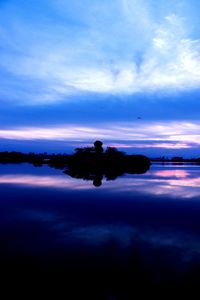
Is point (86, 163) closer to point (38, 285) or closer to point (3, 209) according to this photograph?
point (3, 209)

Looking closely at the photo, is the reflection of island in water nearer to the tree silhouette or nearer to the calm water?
the tree silhouette

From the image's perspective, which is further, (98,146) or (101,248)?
(98,146)

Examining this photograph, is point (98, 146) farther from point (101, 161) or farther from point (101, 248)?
point (101, 248)

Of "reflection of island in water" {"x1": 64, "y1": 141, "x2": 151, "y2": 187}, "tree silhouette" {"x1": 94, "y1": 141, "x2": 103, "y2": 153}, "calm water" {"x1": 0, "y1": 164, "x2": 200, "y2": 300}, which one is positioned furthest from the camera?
"tree silhouette" {"x1": 94, "y1": 141, "x2": 103, "y2": 153}

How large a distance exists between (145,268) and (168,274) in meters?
1.03

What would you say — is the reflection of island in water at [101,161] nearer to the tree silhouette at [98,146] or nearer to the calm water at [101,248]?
the tree silhouette at [98,146]

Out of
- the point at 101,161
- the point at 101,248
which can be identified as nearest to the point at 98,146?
the point at 101,161

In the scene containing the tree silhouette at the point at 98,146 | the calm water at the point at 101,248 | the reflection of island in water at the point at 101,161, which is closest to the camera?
the calm water at the point at 101,248

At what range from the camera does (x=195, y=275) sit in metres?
12.3

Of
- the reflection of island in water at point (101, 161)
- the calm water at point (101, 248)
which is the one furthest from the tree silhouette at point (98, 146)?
the calm water at point (101, 248)

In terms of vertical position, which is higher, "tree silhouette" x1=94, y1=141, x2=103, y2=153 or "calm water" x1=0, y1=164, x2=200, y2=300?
"tree silhouette" x1=94, y1=141, x2=103, y2=153

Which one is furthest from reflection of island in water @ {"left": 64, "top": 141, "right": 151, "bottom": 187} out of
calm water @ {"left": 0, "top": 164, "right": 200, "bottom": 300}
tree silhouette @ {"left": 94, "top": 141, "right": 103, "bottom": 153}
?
calm water @ {"left": 0, "top": 164, "right": 200, "bottom": 300}

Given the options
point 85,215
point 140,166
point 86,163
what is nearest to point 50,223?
point 85,215

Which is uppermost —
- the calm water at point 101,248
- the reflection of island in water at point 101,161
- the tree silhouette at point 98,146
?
the tree silhouette at point 98,146
